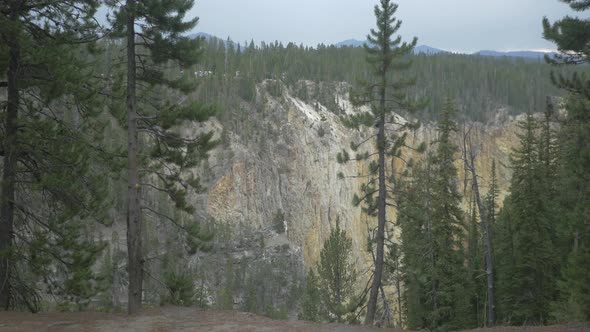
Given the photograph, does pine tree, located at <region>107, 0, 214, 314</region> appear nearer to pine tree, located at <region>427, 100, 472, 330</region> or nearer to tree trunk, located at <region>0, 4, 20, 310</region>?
tree trunk, located at <region>0, 4, 20, 310</region>

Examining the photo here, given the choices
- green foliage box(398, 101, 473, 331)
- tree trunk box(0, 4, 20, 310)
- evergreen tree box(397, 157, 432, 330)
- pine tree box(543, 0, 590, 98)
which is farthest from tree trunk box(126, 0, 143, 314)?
evergreen tree box(397, 157, 432, 330)

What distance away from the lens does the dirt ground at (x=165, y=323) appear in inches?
322

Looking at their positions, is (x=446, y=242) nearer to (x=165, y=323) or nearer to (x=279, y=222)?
(x=165, y=323)

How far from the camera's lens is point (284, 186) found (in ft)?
200

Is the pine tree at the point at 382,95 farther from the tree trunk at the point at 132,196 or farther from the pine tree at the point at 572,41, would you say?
the tree trunk at the point at 132,196

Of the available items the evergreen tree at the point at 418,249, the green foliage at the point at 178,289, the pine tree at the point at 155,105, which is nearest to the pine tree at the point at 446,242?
the evergreen tree at the point at 418,249

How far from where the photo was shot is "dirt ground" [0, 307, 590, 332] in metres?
8.19

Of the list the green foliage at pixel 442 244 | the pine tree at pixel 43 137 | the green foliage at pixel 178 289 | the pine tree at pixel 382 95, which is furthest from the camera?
the green foliage at pixel 442 244

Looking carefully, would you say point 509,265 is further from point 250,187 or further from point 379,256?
point 250,187

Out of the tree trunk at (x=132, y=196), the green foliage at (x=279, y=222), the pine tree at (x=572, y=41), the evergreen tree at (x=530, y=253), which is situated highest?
the pine tree at (x=572, y=41)

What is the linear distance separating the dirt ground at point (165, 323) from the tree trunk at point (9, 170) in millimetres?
1165

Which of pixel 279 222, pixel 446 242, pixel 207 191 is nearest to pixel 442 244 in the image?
pixel 446 242

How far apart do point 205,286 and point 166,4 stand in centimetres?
4083

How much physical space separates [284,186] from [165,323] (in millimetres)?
51927
